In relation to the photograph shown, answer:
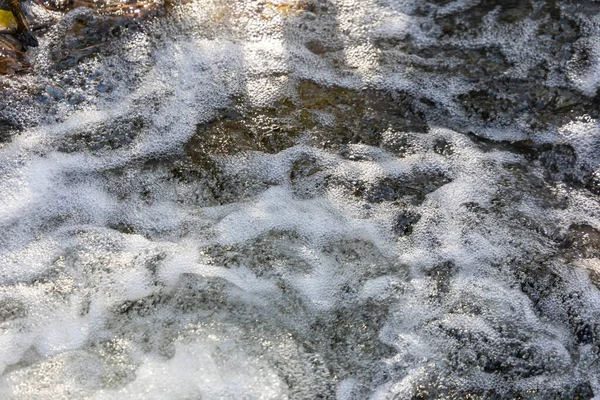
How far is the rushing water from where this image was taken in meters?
2.37

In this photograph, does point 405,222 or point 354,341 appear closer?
point 354,341

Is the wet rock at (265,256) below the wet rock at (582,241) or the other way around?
the other way around

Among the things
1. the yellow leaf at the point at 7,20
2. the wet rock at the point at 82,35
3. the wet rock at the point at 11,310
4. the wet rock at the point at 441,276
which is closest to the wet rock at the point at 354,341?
the wet rock at the point at 441,276

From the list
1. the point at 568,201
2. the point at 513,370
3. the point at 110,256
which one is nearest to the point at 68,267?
the point at 110,256

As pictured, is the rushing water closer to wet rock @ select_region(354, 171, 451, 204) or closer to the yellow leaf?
wet rock @ select_region(354, 171, 451, 204)

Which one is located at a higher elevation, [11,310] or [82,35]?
[82,35]

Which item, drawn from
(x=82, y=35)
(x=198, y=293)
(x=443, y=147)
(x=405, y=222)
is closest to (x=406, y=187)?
(x=405, y=222)

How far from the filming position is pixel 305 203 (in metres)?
2.90

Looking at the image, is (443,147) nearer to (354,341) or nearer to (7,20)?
(354,341)

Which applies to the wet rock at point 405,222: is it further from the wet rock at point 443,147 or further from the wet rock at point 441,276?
the wet rock at point 443,147

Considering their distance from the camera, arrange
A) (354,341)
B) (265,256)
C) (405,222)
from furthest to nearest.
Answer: (405,222), (265,256), (354,341)

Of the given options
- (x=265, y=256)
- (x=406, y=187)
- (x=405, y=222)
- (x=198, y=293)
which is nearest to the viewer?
(x=198, y=293)

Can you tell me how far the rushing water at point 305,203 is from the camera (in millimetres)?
2365

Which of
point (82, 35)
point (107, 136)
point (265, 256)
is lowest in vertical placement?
point (265, 256)
